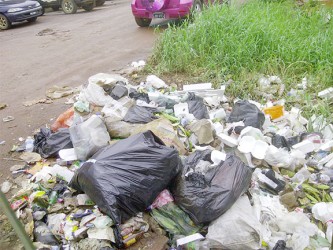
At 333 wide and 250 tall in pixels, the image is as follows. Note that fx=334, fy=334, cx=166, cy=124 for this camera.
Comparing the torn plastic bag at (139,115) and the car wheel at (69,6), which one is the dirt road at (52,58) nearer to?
the torn plastic bag at (139,115)

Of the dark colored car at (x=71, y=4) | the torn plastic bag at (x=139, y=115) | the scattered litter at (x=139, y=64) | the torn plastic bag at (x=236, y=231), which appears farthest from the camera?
the dark colored car at (x=71, y=4)

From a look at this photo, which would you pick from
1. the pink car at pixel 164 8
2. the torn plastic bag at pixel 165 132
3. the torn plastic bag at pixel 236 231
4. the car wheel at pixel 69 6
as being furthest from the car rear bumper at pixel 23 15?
the torn plastic bag at pixel 236 231

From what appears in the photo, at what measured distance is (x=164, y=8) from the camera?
6.87 m

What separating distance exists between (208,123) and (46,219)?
168 cm

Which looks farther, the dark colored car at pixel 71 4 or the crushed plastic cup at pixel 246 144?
the dark colored car at pixel 71 4

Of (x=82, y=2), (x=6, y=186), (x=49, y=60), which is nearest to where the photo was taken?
(x=6, y=186)

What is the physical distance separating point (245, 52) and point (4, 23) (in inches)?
313

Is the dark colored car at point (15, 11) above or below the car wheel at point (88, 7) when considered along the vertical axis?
above

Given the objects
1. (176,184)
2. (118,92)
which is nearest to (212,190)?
(176,184)

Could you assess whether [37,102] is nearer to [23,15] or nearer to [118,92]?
[118,92]

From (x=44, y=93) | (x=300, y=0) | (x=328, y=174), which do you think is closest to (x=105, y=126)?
(x=44, y=93)

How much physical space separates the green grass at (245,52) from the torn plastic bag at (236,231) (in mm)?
2211

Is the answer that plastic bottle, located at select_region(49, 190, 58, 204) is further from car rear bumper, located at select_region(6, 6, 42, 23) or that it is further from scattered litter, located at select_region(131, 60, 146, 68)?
car rear bumper, located at select_region(6, 6, 42, 23)

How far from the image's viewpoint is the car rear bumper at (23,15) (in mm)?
9555
